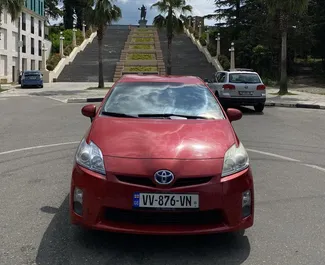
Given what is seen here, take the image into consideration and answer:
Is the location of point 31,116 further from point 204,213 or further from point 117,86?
point 204,213

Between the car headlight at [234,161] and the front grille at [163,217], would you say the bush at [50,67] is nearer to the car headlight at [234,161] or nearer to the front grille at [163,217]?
the car headlight at [234,161]

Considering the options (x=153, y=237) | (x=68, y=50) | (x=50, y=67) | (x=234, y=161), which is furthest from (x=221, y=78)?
(x=68, y=50)

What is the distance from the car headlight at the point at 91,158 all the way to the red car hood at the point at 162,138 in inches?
2.3

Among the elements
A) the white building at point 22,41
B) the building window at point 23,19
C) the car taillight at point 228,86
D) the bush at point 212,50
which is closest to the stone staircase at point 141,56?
the bush at point 212,50

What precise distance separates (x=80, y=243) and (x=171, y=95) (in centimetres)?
224

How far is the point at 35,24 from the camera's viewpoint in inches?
2108

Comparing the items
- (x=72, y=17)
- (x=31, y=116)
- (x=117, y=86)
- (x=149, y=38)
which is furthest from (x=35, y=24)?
(x=117, y=86)

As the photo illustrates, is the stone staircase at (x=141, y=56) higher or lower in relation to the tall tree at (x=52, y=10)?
lower

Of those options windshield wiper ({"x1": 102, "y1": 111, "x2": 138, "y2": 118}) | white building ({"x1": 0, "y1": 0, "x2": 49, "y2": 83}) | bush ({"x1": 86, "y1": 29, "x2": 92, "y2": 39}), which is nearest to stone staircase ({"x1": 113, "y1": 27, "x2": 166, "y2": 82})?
bush ({"x1": 86, "y1": 29, "x2": 92, "y2": 39})

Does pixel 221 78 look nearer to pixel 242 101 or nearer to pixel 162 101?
pixel 242 101

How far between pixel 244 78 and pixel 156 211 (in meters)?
13.5

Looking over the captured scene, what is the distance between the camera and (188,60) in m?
45.1

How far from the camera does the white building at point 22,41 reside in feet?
138

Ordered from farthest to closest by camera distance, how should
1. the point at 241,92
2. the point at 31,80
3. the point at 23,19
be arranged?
1. the point at 23,19
2. the point at 31,80
3. the point at 241,92
